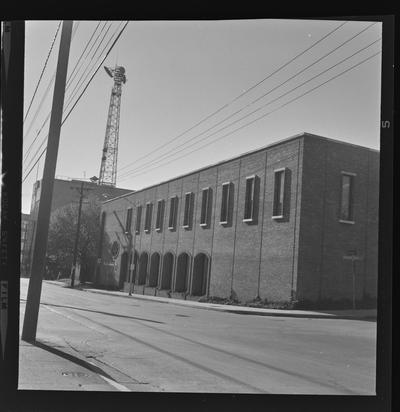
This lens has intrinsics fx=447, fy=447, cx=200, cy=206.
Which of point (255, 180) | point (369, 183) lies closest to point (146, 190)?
point (255, 180)

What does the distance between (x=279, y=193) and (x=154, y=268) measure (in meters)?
1.21

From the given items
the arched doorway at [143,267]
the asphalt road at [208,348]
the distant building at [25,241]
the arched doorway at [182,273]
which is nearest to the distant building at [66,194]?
the distant building at [25,241]

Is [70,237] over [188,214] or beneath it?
beneath

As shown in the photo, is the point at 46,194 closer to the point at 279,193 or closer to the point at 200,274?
the point at 200,274

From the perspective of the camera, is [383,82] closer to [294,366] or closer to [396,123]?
[396,123]

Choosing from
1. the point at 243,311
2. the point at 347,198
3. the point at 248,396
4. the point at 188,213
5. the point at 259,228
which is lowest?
the point at 248,396

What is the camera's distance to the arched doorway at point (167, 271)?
357 cm

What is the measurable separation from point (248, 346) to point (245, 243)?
0.76m

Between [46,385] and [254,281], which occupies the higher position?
[254,281]

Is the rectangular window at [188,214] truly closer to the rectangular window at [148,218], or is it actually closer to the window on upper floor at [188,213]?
the window on upper floor at [188,213]

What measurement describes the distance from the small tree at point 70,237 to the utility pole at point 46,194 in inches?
3.3

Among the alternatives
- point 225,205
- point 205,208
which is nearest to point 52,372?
point 205,208

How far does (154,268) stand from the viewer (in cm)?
375

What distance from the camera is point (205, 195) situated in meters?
3.52
